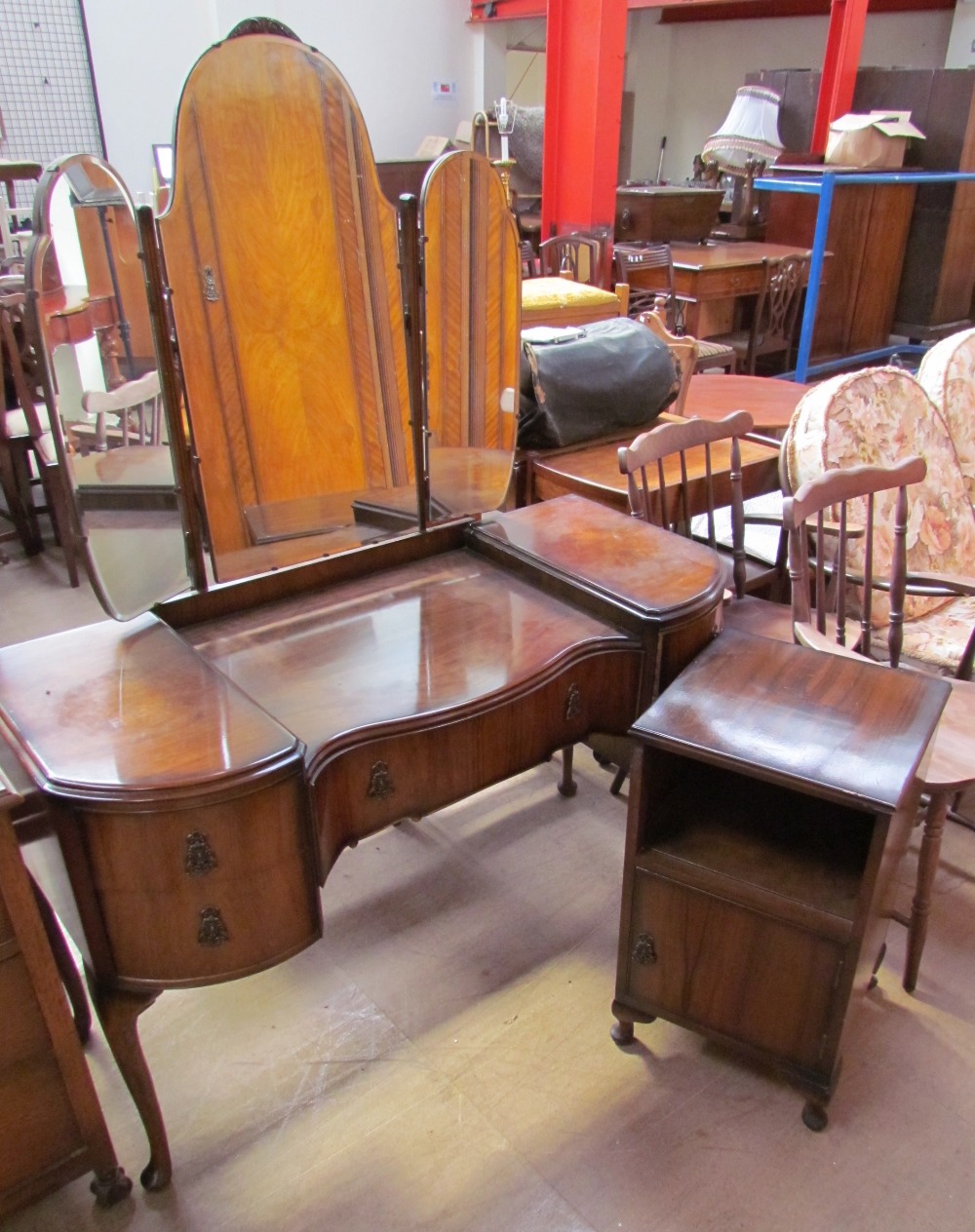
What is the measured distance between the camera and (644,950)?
1.60 m

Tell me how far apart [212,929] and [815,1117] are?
1.08 meters

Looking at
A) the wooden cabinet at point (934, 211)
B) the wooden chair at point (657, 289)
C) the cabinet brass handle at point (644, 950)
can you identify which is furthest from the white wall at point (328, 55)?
the cabinet brass handle at point (644, 950)

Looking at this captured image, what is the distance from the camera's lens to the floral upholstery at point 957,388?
2.69 m

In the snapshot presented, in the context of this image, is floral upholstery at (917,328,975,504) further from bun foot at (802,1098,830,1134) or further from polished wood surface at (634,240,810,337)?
polished wood surface at (634,240,810,337)

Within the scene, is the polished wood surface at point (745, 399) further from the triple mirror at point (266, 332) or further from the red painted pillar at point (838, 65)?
the red painted pillar at point (838, 65)

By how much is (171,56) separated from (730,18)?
5.38 metres

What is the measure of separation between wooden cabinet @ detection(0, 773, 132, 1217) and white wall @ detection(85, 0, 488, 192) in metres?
4.92

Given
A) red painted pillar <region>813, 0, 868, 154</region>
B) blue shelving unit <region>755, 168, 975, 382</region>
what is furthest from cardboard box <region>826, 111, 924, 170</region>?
red painted pillar <region>813, 0, 868, 154</region>

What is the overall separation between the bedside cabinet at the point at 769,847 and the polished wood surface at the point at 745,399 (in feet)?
5.60

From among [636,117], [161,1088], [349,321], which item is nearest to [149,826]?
[161,1088]

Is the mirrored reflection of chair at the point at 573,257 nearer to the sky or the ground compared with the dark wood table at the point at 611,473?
nearer to the sky

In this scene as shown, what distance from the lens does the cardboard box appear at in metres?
5.96

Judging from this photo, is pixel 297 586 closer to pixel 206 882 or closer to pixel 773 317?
pixel 206 882


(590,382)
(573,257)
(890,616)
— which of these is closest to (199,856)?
(890,616)
